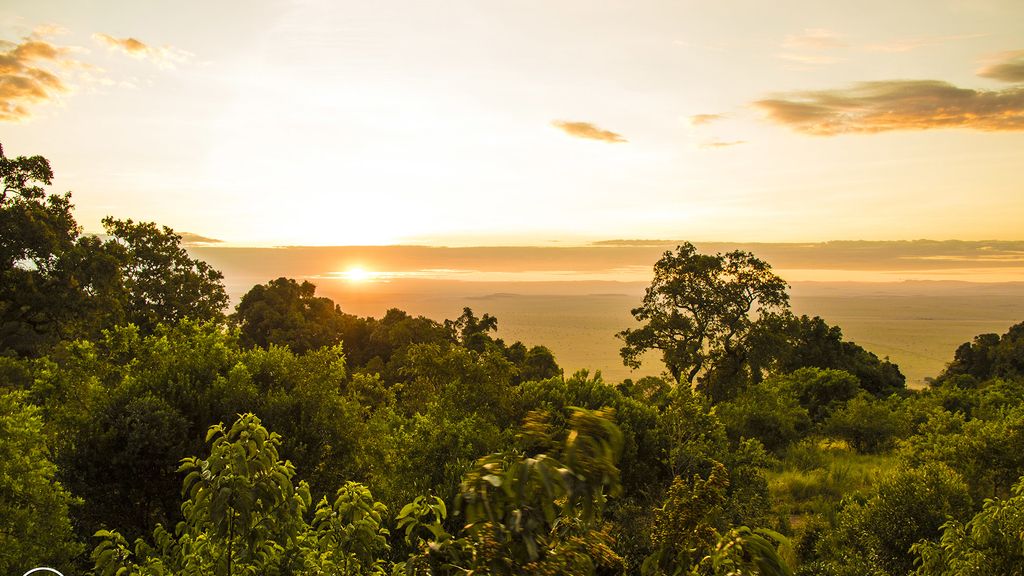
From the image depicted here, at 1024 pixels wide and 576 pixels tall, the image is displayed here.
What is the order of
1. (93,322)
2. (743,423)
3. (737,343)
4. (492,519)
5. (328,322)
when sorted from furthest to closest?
(328,322) → (737,343) → (743,423) → (93,322) → (492,519)

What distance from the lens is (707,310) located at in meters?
39.7

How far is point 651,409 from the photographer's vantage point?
74.8ft

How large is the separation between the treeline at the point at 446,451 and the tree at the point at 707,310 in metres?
0.15

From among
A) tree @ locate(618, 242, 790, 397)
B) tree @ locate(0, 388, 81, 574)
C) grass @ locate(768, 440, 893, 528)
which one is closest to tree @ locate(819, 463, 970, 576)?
grass @ locate(768, 440, 893, 528)

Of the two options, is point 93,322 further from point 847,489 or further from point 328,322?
point 847,489

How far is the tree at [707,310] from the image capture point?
39438 mm

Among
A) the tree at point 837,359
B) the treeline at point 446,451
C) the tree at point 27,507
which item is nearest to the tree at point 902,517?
the treeline at point 446,451

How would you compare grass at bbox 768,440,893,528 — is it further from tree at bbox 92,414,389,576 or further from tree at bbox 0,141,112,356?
tree at bbox 0,141,112,356

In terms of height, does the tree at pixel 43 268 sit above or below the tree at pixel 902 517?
above

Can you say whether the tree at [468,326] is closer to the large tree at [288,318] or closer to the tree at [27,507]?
the large tree at [288,318]

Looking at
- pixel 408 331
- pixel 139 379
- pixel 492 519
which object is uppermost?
pixel 492 519

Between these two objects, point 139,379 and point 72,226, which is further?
point 72,226

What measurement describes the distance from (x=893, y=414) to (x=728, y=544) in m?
39.0

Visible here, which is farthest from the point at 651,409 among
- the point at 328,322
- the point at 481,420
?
the point at 328,322
